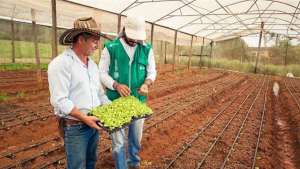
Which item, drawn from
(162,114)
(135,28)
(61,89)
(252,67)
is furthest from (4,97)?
(252,67)

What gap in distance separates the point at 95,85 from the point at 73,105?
351mm

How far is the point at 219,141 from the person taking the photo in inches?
219

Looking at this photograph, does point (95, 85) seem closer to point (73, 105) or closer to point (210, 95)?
point (73, 105)

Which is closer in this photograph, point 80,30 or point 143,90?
point 80,30

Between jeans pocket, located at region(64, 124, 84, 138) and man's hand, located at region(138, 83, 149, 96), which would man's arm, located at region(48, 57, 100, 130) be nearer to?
jeans pocket, located at region(64, 124, 84, 138)

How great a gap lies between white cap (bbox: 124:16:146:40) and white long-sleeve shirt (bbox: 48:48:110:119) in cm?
71

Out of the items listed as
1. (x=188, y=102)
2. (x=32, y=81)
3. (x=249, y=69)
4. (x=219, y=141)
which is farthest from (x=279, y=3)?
(x=249, y=69)

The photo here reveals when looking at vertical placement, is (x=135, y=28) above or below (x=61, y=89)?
above

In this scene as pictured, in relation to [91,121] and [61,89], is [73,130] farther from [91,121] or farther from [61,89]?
[61,89]

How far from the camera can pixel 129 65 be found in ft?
9.97

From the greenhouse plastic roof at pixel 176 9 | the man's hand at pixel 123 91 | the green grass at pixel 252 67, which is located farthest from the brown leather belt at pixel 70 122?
the green grass at pixel 252 67

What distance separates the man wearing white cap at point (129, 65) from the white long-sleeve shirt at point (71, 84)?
0.61 metres

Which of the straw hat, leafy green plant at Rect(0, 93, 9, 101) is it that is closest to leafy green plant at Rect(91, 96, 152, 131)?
the straw hat

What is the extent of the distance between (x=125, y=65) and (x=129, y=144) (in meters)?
1.04
